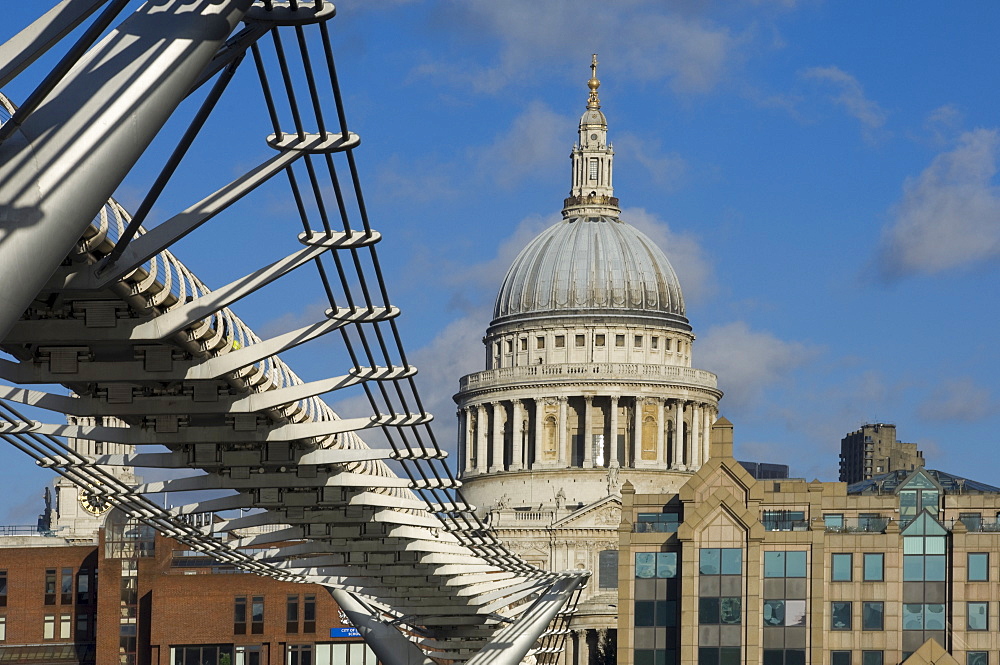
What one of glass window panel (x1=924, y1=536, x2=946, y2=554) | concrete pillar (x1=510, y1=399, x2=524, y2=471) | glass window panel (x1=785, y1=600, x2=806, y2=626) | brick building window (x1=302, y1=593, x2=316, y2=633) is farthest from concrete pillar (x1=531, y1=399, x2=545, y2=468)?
glass window panel (x1=924, y1=536, x2=946, y2=554)

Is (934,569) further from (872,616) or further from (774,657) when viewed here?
(774,657)

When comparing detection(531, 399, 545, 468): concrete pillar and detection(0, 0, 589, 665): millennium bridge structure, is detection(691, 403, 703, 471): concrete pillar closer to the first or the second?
detection(531, 399, 545, 468): concrete pillar

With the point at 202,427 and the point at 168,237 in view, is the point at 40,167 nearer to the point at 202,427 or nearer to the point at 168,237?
the point at 168,237

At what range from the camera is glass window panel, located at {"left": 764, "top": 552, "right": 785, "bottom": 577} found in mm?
84688

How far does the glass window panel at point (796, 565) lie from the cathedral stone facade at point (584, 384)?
7287cm

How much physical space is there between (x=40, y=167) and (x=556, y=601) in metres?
64.7

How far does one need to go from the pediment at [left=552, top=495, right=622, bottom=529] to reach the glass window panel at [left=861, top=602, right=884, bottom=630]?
6652cm

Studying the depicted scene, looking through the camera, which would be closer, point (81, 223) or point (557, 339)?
point (81, 223)

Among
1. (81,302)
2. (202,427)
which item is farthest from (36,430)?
(81,302)

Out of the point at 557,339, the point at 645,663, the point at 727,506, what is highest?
the point at 557,339

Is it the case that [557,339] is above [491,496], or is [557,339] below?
above

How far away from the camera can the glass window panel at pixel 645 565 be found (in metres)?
87.6

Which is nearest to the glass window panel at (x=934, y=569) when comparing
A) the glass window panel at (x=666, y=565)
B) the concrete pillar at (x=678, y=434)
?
the glass window panel at (x=666, y=565)

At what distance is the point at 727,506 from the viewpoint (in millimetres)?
86188
